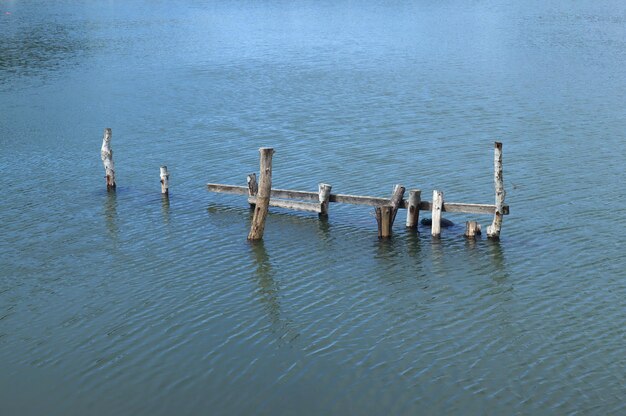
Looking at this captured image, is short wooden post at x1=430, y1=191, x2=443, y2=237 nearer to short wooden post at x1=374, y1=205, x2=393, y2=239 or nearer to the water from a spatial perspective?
the water

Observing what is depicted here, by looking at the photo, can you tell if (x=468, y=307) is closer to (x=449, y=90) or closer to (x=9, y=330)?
(x=9, y=330)

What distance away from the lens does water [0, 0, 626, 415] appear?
18.2m

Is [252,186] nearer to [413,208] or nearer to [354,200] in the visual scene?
[354,200]

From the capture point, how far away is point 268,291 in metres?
23.2

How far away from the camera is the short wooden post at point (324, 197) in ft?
92.1

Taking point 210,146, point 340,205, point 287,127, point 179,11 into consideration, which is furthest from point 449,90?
point 179,11

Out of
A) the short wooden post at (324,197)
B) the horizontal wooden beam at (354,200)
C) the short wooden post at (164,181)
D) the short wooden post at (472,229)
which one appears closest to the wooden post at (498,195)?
the horizontal wooden beam at (354,200)

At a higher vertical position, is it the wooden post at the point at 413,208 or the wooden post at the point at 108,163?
the wooden post at the point at 108,163

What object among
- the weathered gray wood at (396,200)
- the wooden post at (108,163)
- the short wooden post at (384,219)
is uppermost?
the wooden post at (108,163)

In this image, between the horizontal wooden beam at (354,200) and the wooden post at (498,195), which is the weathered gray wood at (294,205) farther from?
the wooden post at (498,195)

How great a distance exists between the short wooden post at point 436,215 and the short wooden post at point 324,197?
3783mm

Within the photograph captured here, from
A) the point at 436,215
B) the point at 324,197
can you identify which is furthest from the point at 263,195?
the point at 436,215

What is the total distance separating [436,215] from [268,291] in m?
6.42

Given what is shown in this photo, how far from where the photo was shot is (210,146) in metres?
38.8
